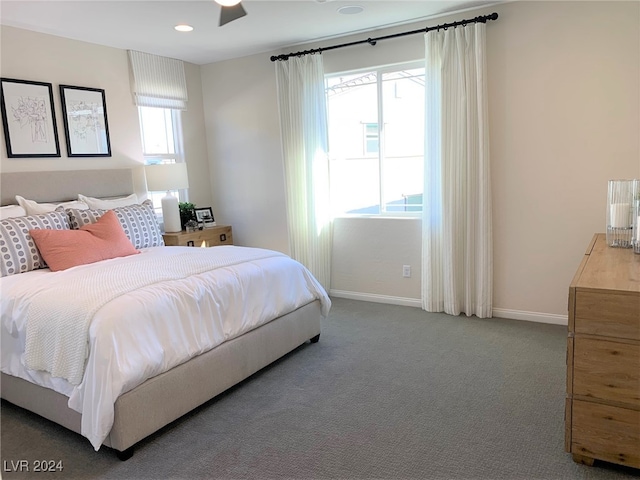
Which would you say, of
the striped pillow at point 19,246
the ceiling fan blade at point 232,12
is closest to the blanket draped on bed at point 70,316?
the striped pillow at point 19,246

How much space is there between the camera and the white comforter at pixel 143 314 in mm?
2170

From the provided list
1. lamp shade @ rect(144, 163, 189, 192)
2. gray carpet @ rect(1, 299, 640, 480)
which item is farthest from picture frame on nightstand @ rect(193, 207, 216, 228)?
gray carpet @ rect(1, 299, 640, 480)

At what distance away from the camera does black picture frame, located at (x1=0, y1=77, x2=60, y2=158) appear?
3.66 metres

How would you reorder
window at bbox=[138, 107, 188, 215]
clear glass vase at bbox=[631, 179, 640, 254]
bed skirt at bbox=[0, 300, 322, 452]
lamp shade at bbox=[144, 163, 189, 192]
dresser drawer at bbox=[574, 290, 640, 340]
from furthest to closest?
window at bbox=[138, 107, 188, 215], lamp shade at bbox=[144, 163, 189, 192], clear glass vase at bbox=[631, 179, 640, 254], bed skirt at bbox=[0, 300, 322, 452], dresser drawer at bbox=[574, 290, 640, 340]

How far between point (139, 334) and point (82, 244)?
130 centimetres

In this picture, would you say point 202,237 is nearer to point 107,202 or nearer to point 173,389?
point 107,202

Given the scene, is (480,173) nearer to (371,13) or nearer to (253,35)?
(371,13)

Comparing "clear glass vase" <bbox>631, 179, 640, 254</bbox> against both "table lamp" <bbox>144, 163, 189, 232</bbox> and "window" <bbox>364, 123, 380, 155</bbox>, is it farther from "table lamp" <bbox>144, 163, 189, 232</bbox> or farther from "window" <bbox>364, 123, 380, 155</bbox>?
"table lamp" <bbox>144, 163, 189, 232</bbox>

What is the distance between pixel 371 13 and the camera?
12.5ft

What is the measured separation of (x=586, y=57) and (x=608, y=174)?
91cm


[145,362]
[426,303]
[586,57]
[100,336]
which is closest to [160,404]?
[145,362]

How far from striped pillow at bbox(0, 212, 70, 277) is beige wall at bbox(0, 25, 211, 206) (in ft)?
2.26

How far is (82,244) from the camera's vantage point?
3.26 m

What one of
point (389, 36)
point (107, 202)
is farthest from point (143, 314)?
point (389, 36)
